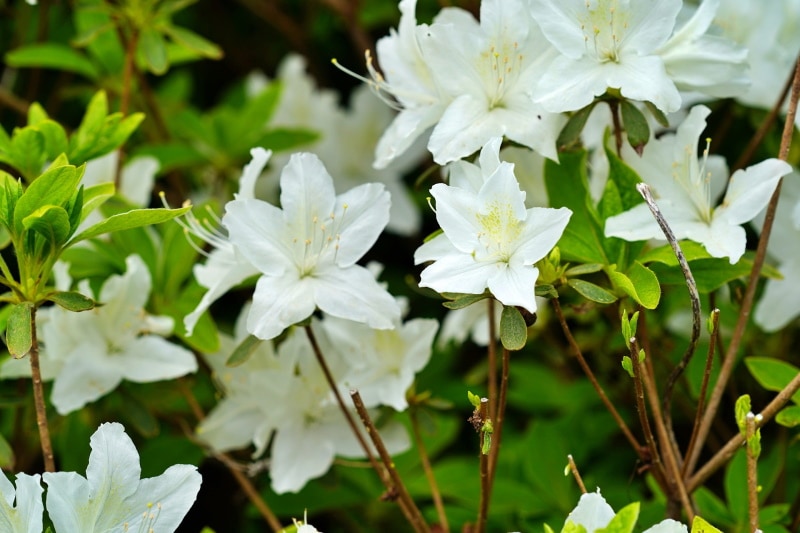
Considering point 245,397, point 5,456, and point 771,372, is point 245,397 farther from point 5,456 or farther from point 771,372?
point 771,372

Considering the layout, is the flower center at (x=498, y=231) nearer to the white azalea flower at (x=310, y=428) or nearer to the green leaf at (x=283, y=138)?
the white azalea flower at (x=310, y=428)

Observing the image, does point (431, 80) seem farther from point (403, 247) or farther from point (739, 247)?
point (403, 247)

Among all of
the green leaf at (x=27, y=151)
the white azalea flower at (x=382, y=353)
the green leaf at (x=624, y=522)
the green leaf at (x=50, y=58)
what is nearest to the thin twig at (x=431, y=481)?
the white azalea flower at (x=382, y=353)

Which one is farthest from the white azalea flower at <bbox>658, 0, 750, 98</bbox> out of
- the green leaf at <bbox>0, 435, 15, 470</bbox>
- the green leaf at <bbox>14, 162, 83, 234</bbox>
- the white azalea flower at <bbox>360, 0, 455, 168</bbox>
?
the green leaf at <bbox>0, 435, 15, 470</bbox>

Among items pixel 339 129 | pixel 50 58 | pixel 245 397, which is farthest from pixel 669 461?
pixel 50 58

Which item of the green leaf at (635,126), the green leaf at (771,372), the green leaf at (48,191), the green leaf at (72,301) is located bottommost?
the green leaf at (771,372)

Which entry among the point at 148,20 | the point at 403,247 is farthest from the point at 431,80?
the point at 403,247
